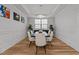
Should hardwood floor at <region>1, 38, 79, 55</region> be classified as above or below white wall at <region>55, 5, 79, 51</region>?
below

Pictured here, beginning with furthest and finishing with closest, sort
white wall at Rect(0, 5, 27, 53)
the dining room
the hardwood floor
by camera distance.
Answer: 1. the dining room
2. white wall at Rect(0, 5, 27, 53)
3. the hardwood floor

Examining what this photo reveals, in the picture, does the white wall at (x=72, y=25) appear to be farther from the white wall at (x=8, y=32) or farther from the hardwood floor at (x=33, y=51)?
the white wall at (x=8, y=32)

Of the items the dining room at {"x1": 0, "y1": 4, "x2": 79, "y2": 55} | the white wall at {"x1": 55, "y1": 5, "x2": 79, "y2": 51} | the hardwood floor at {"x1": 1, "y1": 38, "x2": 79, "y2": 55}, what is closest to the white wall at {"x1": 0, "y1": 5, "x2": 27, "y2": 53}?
the dining room at {"x1": 0, "y1": 4, "x2": 79, "y2": 55}

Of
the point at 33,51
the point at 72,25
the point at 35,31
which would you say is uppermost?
the point at 72,25

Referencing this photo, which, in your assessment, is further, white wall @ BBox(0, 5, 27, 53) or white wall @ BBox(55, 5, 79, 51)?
white wall @ BBox(55, 5, 79, 51)

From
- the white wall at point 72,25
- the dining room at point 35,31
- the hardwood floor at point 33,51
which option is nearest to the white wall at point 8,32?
the dining room at point 35,31

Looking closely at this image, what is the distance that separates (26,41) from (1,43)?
170 cm

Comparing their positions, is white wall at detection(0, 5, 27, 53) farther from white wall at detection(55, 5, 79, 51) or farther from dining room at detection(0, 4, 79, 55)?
white wall at detection(55, 5, 79, 51)

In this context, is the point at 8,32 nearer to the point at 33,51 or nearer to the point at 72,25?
the point at 33,51

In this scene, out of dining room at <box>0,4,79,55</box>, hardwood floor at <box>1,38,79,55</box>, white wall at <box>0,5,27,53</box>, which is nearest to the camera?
hardwood floor at <box>1,38,79,55</box>

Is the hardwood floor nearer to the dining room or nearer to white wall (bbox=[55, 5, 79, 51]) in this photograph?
the dining room

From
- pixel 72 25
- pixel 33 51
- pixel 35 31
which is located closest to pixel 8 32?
pixel 33 51
